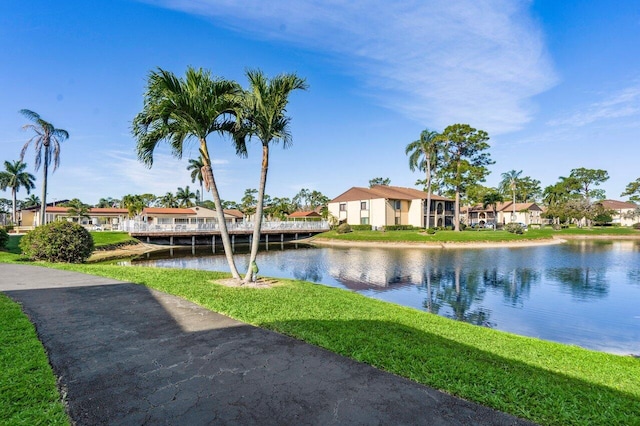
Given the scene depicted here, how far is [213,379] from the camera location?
4.13 metres

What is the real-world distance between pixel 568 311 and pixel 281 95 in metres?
12.3

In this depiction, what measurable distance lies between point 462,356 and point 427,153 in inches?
1852

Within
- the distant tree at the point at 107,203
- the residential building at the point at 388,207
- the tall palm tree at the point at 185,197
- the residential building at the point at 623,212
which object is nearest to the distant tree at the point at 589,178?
the residential building at the point at 623,212

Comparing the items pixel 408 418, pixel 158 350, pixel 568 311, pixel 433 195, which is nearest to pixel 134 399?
pixel 158 350

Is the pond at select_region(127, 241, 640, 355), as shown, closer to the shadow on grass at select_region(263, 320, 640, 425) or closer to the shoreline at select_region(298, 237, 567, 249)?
the shadow on grass at select_region(263, 320, 640, 425)

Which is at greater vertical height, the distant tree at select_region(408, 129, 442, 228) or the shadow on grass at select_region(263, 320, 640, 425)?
the distant tree at select_region(408, 129, 442, 228)

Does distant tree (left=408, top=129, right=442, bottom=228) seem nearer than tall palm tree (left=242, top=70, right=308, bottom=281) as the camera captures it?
No

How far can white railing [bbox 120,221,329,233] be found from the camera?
118 ft

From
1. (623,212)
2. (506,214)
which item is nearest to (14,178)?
(506,214)

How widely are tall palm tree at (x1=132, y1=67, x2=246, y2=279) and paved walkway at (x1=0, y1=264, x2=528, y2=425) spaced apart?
485 centimetres

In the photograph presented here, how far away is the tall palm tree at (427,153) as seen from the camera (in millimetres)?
48966

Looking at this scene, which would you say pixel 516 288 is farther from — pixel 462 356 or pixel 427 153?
pixel 427 153

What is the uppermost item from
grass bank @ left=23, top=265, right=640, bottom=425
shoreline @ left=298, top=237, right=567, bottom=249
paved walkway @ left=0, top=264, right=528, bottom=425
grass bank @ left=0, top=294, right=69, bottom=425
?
grass bank @ left=0, top=294, right=69, bottom=425

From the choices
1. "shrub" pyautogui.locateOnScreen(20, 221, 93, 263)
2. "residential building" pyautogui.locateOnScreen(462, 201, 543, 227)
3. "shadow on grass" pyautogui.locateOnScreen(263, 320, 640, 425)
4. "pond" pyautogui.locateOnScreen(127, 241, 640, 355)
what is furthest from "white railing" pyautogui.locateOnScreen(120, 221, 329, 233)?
"residential building" pyautogui.locateOnScreen(462, 201, 543, 227)
